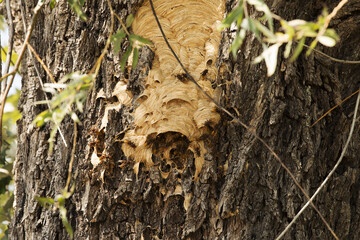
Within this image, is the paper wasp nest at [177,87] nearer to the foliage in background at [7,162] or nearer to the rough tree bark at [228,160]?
the rough tree bark at [228,160]

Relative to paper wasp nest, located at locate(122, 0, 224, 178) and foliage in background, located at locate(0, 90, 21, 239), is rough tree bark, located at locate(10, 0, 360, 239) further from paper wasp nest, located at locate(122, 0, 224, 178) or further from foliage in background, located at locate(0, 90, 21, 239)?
foliage in background, located at locate(0, 90, 21, 239)

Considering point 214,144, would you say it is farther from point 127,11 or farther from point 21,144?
point 21,144

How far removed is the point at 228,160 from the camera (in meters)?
1.79

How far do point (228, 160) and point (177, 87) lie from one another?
1.30 feet

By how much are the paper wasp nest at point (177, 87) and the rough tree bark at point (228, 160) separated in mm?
47

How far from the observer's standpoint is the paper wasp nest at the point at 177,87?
1804 mm

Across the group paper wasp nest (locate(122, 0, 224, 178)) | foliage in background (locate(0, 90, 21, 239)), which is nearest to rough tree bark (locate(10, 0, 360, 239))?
paper wasp nest (locate(122, 0, 224, 178))

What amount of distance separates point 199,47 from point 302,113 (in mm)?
556

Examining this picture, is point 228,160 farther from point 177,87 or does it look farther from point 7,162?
point 7,162

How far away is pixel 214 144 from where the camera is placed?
1.80 metres

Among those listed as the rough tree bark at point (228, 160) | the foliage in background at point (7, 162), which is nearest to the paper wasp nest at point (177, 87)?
the rough tree bark at point (228, 160)

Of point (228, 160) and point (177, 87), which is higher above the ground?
point (177, 87)

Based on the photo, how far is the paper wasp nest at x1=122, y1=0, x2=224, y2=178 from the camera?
1.80m

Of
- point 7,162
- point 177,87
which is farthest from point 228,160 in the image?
point 7,162
